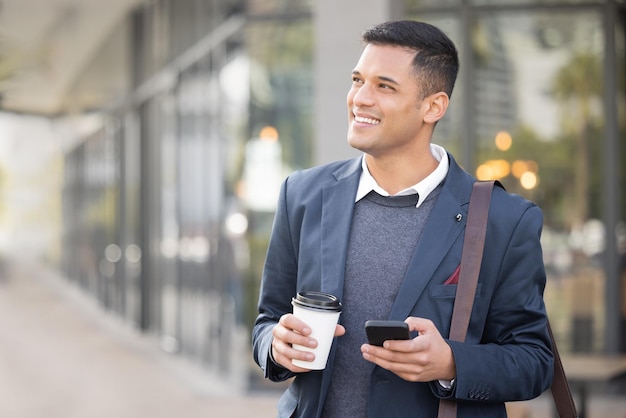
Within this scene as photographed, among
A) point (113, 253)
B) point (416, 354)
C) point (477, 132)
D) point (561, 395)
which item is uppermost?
point (477, 132)

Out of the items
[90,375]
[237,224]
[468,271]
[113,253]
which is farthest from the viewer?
[113,253]

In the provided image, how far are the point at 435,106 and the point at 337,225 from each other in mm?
324

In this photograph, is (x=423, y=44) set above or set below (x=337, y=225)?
above

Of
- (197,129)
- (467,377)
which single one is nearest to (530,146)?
(197,129)

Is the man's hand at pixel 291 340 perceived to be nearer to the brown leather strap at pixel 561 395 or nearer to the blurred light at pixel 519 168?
the brown leather strap at pixel 561 395

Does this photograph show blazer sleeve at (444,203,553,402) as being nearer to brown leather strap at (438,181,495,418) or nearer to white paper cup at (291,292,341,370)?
brown leather strap at (438,181,495,418)

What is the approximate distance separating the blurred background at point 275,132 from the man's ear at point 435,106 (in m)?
5.74

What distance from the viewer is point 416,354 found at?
171 centimetres

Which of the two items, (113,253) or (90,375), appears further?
(113,253)

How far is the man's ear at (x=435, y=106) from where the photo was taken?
Answer: 6.55ft

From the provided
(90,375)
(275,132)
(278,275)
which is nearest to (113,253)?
(90,375)

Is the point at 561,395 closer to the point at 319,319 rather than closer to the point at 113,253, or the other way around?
the point at 319,319

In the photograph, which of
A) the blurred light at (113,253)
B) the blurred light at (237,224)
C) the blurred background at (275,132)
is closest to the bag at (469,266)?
the blurred background at (275,132)

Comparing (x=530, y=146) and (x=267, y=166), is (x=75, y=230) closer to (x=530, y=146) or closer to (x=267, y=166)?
(x=267, y=166)
